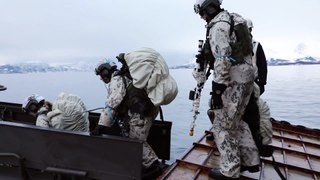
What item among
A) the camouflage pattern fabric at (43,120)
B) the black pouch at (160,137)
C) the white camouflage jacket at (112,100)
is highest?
the white camouflage jacket at (112,100)

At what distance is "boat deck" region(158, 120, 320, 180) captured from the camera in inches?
140

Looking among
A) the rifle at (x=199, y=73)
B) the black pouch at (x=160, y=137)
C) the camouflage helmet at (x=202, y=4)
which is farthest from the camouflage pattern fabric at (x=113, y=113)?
the camouflage helmet at (x=202, y=4)

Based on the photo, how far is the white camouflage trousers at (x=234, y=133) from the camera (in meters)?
2.97

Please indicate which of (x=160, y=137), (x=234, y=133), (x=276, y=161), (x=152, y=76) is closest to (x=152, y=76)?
(x=152, y=76)

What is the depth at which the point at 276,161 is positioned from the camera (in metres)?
4.07

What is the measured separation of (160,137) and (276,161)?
62.7 inches

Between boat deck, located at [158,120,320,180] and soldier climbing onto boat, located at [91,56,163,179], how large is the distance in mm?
304

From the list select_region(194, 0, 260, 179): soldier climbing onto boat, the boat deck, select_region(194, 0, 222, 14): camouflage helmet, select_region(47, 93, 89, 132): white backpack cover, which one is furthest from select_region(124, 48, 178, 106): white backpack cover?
select_region(47, 93, 89, 132): white backpack cover

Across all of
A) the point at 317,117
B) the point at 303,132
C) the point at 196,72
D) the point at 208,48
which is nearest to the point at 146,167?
the point at 196,72

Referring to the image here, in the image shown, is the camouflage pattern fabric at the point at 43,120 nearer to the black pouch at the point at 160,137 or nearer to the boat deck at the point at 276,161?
the black pouch at the point at 160,137

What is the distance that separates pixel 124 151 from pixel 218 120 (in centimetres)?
99

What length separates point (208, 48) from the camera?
2992 mm

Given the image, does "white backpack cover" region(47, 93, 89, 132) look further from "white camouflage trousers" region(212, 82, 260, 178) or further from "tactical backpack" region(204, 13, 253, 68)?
"tactical backpack" region(204, 13, 253, 68)

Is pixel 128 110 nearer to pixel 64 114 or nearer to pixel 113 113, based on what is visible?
pixel 113 113
